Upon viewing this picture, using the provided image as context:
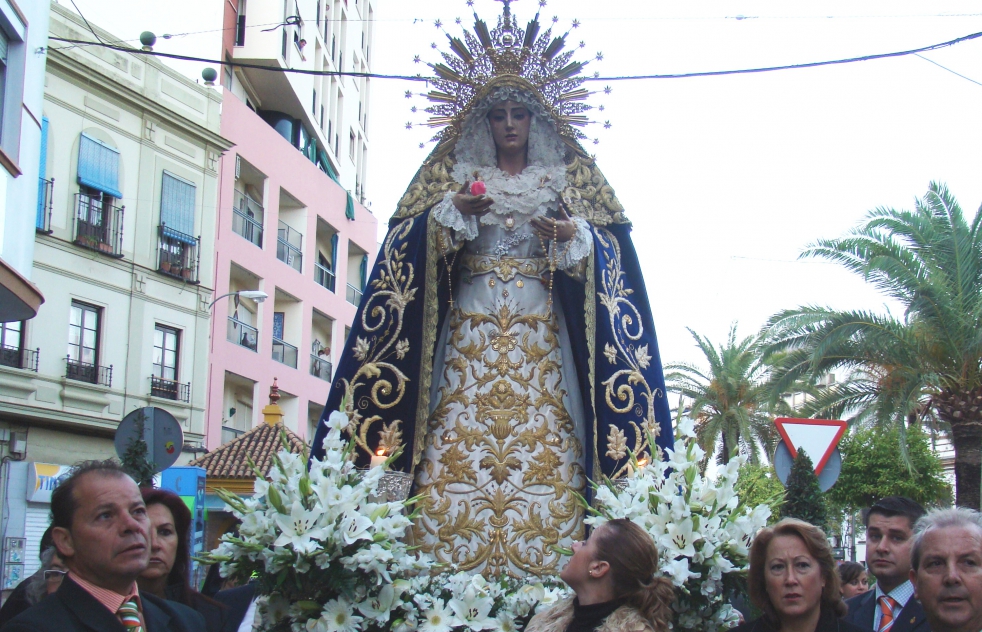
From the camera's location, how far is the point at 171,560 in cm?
411

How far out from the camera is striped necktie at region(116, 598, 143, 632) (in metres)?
3.08

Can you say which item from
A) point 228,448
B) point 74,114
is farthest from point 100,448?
point 74,114

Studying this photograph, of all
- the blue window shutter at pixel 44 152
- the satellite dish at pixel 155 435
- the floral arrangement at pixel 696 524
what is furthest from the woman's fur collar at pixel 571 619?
the blue window shutter at pixel 44 152

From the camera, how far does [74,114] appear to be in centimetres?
2062

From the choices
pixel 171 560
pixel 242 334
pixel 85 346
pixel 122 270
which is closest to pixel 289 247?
pixel 242 334

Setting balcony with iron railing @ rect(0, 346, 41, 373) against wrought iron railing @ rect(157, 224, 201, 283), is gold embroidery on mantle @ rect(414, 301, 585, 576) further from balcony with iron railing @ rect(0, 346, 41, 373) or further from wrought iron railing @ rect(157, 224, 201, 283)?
wrought iron railing @ rect(157, 224, 201, 283)

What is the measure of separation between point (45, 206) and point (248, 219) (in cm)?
718

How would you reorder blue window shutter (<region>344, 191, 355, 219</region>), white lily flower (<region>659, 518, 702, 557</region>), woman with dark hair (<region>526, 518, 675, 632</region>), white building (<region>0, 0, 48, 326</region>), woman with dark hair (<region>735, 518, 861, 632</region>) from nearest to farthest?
woman with dark hair (<region>526, 518, 675, 632</region>), woman with dark hair (<region>735, 518, 861, 632</region>), white lily flower (<region>659, 518, 702, 557</region>), white building (<region>0, 0, 48, 326</region>), blue window shutter (<region>344, 191, 355, 219</region>)

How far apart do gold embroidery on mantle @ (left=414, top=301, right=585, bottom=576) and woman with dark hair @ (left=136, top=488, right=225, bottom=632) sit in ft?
4.47

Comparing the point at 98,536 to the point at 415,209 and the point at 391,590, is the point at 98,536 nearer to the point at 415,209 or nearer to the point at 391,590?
the point at 391,590

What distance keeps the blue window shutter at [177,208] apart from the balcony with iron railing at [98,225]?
1187 millimetres

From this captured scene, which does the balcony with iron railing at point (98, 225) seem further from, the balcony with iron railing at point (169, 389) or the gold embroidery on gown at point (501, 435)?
the gold embroidery on gown at point (501, 435)

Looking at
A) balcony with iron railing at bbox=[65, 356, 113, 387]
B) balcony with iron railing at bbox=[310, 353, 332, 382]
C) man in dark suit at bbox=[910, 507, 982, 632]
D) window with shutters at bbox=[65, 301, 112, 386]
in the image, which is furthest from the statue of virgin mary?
balcony with iron railing at bbox=[310, 353, 332, 382]

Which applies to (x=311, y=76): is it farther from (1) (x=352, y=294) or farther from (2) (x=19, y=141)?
(2) (x=19, y=141)
